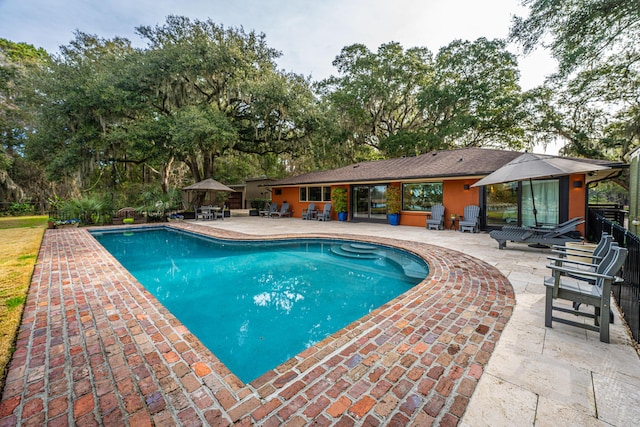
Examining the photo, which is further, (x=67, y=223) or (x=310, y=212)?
(x=310, y=212)

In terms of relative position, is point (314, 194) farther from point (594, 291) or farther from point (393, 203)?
point (594, 291)

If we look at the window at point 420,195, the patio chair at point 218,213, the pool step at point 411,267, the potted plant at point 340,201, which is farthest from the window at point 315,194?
the pool step at point 411,267

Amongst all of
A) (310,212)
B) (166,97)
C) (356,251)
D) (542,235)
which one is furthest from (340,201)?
→ (166,97)

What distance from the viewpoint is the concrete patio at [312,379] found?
62.6 inches

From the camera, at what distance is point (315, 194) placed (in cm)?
1486

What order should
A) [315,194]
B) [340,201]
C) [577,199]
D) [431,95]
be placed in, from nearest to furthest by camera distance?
[577,199]
[340,201]
[315,194]
[431,95]

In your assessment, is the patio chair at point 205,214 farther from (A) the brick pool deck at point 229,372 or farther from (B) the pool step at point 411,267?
(A) the brick pool deck at point 229,372

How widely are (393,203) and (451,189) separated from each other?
2.32m

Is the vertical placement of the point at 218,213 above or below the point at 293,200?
below

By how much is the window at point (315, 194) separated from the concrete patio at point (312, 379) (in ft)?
37.6

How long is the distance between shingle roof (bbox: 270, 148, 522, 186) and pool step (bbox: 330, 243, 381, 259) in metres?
4.36

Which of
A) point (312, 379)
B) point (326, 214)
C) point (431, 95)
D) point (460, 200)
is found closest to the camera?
point (312, 379)

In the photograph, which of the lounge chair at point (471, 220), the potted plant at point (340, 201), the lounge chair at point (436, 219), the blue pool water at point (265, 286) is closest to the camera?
the blue pool water at point (265, 286)

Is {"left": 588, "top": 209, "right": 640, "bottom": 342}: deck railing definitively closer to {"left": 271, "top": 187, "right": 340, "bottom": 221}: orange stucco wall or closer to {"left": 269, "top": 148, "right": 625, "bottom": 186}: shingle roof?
{"left": 269, "top": 148, "right": 625, "bottom": 186}: shingle roof
